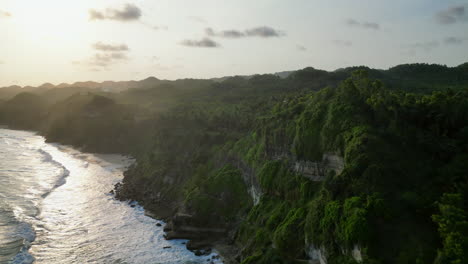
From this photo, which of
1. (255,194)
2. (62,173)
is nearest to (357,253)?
(255,194)

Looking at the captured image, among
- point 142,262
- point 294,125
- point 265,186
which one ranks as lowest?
point 142,262

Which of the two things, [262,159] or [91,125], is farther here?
[91,125]

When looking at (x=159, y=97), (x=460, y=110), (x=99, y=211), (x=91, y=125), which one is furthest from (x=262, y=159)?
(x=159, y=97)

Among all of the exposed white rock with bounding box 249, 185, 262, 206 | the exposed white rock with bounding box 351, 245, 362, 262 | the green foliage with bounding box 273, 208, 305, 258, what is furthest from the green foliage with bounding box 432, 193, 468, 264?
the exposed white rock with bounding box 249, 185, 262, 206

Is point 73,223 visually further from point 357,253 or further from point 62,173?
point 357,253

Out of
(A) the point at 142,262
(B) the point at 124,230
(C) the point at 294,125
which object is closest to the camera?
(A) the point at 142,262

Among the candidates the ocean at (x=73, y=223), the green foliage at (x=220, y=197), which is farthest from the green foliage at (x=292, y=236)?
the green foliage at (x=220, y=197)

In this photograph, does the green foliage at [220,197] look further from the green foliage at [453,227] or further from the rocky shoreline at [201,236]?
the green foliage at [453,227]

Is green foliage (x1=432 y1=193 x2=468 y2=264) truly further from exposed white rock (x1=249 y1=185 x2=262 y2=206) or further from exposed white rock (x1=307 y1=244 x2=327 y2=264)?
exposed white rock (x1=249 y1=185 x2=262 y2=206)

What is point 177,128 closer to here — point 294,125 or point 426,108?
point 294,125
